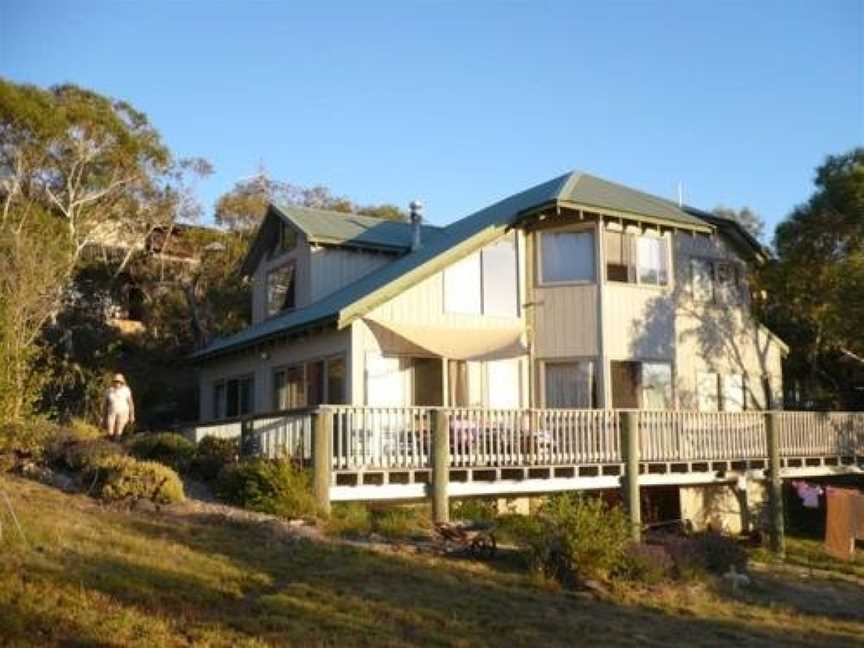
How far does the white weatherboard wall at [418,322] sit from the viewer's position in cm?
2050

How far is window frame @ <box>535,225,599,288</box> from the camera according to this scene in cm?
2266

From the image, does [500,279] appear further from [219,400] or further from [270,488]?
[219,400]

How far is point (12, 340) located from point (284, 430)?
6.46 metres

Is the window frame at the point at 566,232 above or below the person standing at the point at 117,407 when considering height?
above

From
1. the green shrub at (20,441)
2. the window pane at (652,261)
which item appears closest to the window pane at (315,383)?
the green shrub at (20,441)

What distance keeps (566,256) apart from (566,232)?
57 cm

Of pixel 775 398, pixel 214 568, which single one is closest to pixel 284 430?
pixel 214 568

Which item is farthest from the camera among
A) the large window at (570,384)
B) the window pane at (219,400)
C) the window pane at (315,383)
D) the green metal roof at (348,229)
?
the window pane at (219,400)

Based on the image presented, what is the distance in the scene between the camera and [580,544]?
1320cm

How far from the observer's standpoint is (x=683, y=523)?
2170 cm

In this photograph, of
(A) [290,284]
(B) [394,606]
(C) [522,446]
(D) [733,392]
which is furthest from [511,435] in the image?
(A) [290,284]

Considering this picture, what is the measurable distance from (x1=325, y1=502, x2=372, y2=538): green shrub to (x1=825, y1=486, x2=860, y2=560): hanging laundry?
1111cm

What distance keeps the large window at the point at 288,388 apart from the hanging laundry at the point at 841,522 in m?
12.3

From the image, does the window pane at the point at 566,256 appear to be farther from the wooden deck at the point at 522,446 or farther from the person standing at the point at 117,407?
the person standing at the point at 117,407
